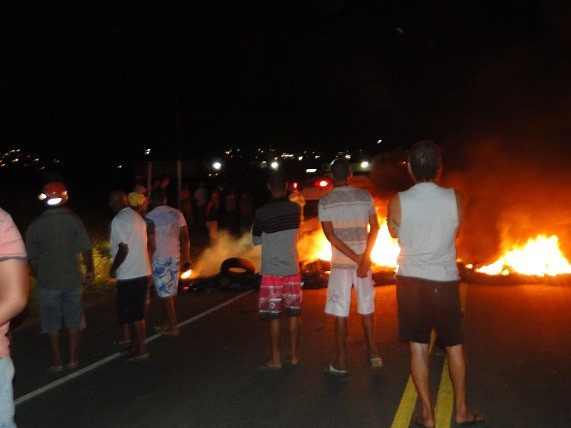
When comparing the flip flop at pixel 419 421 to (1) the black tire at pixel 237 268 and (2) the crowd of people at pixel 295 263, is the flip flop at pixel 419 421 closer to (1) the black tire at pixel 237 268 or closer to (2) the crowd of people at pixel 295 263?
(2) the crowd of people at pixel 295 263

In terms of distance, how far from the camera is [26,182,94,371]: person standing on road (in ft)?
25.7

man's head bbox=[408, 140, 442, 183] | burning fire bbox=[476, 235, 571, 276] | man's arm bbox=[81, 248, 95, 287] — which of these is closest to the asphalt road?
man's arm bbox=[81, 248, 95, 287]

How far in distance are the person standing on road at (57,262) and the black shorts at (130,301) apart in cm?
50

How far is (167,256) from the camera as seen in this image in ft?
31.2

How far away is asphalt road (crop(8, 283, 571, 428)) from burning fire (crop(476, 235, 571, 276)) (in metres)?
2.82

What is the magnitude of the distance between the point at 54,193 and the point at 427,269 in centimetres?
421

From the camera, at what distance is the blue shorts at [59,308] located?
7891mm

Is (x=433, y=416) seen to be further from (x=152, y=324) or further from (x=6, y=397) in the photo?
(x=152, y=324)

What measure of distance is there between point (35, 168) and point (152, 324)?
13.7 m

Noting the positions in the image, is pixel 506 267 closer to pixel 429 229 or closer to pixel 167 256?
pixel 167 256

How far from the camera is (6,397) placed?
3.62 meters

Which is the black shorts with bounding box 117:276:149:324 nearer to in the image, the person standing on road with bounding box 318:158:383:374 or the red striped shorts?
the red striped shorts

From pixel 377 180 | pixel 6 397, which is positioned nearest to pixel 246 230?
pixel 377 180

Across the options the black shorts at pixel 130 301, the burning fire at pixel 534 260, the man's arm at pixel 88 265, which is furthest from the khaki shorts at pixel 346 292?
the burning fire at pixel 534 260
